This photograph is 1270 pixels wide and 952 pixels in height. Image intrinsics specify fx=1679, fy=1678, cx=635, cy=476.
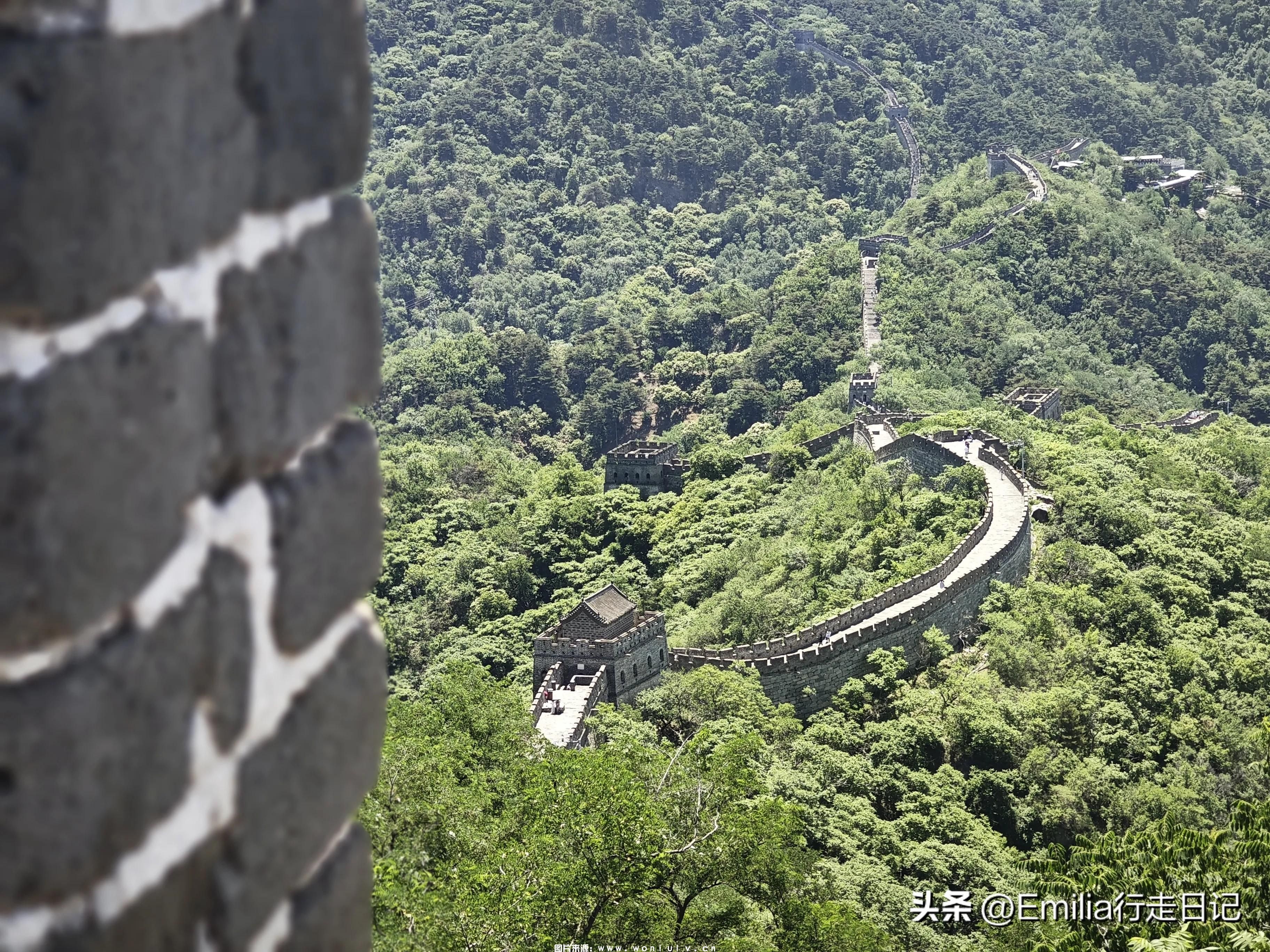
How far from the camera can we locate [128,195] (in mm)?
2449

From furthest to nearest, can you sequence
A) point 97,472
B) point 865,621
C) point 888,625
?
point 865,621, point 888,625, point 97,472

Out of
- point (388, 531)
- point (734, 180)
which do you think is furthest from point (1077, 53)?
point (388, 531)

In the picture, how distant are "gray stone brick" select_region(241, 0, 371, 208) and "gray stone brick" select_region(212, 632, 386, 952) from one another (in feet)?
2.94

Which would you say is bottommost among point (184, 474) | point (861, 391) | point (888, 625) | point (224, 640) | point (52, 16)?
point (861, 391)

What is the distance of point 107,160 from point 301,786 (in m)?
1.24

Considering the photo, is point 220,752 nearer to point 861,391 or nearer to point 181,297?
point 181,297

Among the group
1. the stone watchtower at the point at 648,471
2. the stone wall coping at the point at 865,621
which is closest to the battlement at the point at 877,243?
the stone watchtower at the point at 648,471

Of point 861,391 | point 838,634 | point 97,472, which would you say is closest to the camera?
point 97,472

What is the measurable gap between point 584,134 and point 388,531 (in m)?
86.7

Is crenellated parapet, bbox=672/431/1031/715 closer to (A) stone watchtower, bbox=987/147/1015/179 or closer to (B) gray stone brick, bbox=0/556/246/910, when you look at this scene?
(B) gray stone brick, bbox=0/556/246/910

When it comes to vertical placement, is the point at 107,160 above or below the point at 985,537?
above

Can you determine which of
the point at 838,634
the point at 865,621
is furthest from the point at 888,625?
the point at 838,634

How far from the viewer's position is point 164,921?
2.67 m

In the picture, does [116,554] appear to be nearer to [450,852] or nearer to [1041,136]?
[450,852]
